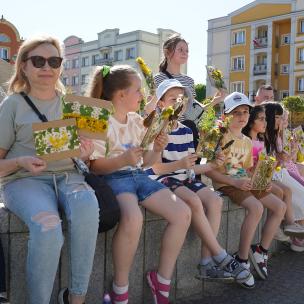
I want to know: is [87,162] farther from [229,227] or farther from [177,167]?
[229,227]

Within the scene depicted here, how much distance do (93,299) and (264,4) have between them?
45902mm

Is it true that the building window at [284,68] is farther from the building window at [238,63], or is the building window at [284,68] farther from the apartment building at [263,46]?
the building window at [238,63]

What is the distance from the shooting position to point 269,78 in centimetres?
4431

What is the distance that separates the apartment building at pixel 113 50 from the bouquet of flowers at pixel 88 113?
167 ft

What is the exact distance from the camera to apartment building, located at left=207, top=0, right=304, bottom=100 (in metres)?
42.8

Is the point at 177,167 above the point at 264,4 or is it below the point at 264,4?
below

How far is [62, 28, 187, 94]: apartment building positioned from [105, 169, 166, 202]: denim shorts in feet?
165

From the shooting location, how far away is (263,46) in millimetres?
44906

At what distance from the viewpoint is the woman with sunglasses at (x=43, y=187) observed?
237 cm

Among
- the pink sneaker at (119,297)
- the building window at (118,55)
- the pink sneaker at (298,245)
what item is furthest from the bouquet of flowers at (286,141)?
the building window at (118,55)

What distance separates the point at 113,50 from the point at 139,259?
193 feet

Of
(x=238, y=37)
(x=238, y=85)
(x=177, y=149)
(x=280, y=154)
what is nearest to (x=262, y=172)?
(x=177, y=149)

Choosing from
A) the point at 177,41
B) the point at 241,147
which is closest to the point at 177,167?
the point at 241,147

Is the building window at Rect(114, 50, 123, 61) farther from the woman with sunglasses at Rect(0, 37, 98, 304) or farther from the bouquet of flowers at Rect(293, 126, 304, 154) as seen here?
the woman with sunglasses at Rect(0, 37, 98, 304)
